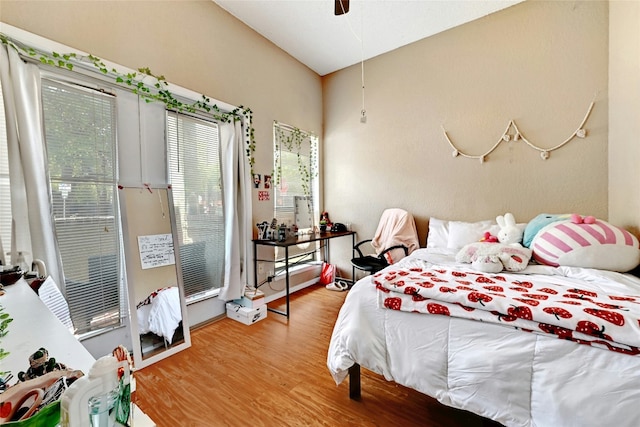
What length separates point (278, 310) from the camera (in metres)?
2.89

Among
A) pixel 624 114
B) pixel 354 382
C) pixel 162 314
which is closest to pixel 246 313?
pixel 162 314

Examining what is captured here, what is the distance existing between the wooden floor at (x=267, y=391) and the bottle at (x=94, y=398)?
1.26 metres

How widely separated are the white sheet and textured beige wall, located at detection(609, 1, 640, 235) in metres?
3.48

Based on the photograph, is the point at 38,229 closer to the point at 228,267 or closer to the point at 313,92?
the point at 228,267

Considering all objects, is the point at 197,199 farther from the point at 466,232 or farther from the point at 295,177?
the point at 466,232

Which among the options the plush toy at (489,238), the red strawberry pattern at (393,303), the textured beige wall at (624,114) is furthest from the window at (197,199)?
the textured beige wall at (624,114)

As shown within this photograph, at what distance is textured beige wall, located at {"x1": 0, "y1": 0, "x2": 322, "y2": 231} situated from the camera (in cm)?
172

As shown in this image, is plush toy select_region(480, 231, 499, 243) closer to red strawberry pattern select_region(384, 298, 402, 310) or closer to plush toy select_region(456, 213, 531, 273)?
plush toy select_region(456, 213, 531, 273)

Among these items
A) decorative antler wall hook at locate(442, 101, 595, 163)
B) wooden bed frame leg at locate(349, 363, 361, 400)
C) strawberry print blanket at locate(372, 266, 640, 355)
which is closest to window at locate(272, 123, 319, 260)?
decorative antler wall hook at locate(442, 101, 595, 163)

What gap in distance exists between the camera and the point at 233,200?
2650mm

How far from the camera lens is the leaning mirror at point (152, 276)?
1.95 meters

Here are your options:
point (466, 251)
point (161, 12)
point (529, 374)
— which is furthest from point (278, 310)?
point (161, 12)

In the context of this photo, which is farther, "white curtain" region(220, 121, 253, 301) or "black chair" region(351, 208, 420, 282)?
"black chair" region(351, 208, 420, 282)

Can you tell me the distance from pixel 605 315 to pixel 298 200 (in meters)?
2.99
